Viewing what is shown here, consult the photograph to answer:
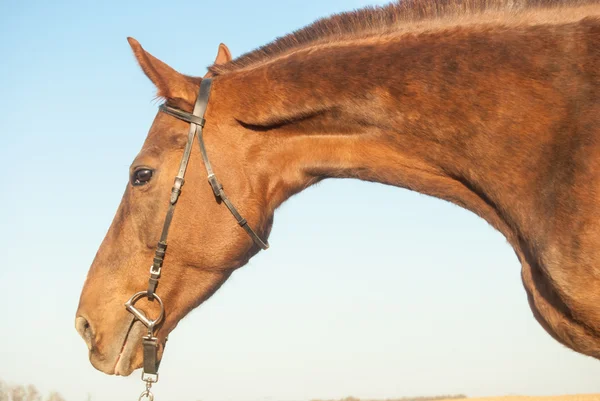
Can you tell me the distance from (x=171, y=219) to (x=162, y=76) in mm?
1090

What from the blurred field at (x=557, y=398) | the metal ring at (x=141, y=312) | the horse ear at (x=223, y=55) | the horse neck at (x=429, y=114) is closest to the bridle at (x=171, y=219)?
the metal ring at (x=141, y=312)

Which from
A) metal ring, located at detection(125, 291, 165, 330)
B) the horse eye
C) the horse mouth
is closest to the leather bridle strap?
the horse eye

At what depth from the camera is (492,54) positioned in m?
4.12

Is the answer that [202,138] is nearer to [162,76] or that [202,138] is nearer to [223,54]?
[162,76]

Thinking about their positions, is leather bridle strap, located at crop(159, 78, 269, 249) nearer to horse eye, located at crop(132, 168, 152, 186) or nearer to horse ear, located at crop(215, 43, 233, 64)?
horse eye, located at crop(132, 168, 152, 186)

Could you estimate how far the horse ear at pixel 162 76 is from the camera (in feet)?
15.5

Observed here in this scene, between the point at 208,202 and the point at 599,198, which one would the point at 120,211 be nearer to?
the point at 208,202

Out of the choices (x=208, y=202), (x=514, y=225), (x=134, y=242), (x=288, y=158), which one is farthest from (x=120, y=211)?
(x=514, y=225)

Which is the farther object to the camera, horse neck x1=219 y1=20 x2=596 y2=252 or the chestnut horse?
horse neck x1=219 y1=20 x2=596 y2=252

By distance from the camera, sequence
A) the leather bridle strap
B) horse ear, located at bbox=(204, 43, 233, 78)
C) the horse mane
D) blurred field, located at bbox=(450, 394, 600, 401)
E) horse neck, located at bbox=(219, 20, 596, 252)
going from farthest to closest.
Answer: blurred field, located at bbox=(450, 394, 600, 401) → horse ear, located at bbox=(204, 43, 233, 78) → the leather bridle strap → the horse mane → horse neck, located at bbox=(219, 20, 596, 252)

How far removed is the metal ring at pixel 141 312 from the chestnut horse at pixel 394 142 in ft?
0.21

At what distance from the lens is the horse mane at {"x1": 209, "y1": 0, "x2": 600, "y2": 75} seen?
169 inches

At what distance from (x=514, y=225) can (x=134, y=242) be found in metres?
2.77

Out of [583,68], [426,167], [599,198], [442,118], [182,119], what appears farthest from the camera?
[182,119]
